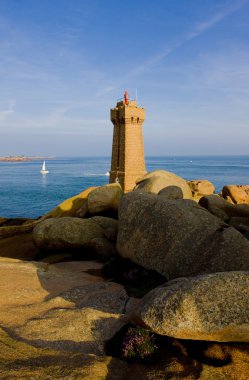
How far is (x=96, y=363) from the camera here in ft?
20.0

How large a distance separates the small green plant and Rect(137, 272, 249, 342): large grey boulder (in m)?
0.36

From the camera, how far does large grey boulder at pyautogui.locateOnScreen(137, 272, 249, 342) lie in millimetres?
6184

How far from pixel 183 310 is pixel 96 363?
6.38 ft

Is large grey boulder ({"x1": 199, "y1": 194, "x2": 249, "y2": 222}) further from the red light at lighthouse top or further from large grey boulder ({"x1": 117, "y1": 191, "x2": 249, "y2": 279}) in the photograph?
the red light at lighthouse top

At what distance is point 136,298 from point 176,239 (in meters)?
2.42

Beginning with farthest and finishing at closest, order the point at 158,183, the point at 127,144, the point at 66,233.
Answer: the point at 127,144
the point at 158,183
the point at 66,233

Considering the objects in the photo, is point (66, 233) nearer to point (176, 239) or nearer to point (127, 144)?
point (176, 239)

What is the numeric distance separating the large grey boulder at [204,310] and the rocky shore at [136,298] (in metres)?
0.02

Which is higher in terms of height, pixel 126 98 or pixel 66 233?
pixel 126 98

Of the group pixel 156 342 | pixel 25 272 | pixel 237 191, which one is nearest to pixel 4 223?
pixel 25 272

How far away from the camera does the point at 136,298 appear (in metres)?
9.84

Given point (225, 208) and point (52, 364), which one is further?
point (225, 208)

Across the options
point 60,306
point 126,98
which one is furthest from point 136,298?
point 126,98

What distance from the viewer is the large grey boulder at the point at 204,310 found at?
243 inches
